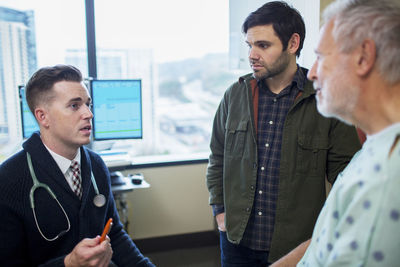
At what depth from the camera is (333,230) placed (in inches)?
29.9

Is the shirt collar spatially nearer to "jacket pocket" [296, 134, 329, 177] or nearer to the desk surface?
the desk surface

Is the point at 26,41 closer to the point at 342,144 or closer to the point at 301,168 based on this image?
the point at 301,168

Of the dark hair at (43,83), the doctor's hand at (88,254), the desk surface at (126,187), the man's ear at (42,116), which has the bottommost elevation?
the desk surface at (126,187)

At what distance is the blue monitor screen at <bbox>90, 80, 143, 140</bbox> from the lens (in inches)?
96.9

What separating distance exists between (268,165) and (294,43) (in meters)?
0.55

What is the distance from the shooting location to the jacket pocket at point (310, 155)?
1499 mm

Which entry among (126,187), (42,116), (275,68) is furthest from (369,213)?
(126,187)

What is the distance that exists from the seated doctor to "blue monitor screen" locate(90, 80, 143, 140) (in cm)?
91

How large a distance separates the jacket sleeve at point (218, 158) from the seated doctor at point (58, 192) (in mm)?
463

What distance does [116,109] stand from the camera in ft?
8.21

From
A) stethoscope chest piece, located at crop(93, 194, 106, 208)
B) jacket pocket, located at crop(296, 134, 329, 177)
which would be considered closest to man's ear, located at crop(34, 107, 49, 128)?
stethoscope chest piece, located at crop(93, 194, 106, 208)

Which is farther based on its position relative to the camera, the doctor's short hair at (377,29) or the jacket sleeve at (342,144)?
the jacket sleeve at (342,144)

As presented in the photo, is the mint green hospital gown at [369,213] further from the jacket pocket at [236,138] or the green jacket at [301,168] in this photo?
the jacket pocket at [236,138]

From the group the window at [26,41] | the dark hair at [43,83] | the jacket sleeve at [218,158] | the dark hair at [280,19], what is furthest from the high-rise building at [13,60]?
the dark hair at [280,19]
